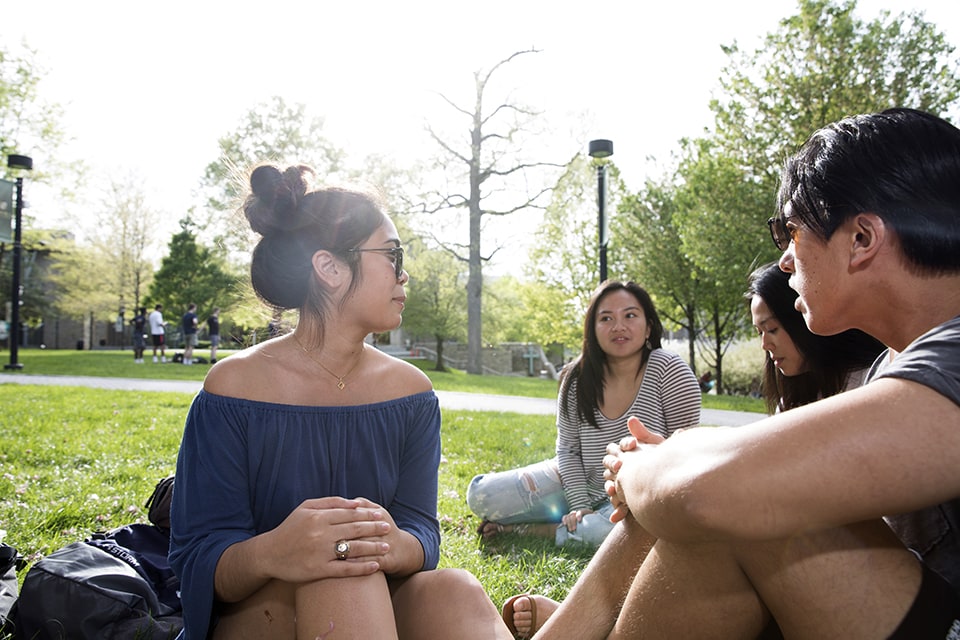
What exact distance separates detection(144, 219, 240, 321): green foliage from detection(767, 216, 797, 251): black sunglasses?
117 feet

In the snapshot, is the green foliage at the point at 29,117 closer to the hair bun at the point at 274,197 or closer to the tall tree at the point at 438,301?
the tall tree at the point at 438,301

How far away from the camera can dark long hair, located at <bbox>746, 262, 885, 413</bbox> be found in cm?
309

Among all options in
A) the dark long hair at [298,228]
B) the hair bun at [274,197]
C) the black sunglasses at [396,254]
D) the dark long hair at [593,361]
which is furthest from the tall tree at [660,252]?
the hair bun at [274,197]

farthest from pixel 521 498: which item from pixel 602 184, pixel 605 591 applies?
pixel 602 184

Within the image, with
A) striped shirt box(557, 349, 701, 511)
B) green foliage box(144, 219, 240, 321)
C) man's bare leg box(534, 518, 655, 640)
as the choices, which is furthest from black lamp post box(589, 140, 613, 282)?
green foliage box(144, 219, 240, 321)

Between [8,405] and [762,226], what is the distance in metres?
Result: 16.1

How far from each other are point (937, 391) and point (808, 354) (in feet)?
7.02

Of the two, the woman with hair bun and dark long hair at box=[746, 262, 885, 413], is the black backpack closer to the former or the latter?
the woman with hair bun

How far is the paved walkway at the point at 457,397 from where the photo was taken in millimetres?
10828

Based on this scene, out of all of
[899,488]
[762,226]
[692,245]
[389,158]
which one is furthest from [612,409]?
[389,158]

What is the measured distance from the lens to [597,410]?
4.26m

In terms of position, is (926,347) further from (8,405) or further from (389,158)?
(389,158)

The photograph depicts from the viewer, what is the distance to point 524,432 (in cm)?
845

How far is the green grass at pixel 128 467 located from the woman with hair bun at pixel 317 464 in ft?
4.76
